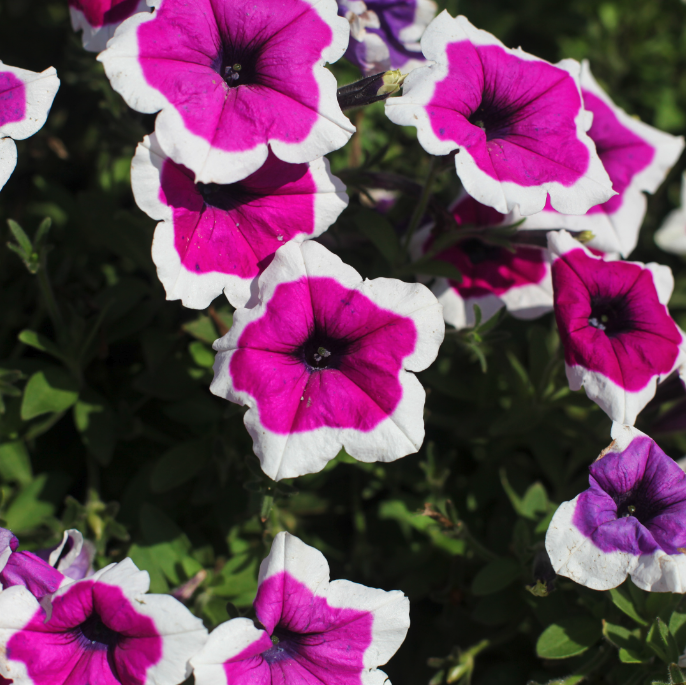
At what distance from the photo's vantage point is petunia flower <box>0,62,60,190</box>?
1.71 meters

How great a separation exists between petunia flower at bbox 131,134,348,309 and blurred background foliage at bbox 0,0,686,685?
14.6 inches

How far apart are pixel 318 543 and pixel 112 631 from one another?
0.91 meters

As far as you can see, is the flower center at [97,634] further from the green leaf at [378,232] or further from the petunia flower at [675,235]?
the petunia flower at [675,235]

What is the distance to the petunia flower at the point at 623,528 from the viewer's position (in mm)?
1679

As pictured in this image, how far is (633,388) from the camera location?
183 cm

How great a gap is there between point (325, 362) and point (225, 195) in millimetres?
547

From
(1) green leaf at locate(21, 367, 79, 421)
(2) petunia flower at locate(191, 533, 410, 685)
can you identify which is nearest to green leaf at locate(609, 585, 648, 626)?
(2) petunia flower at locate(191, 533, 410, 685)

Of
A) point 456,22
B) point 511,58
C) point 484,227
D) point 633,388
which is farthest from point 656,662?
point 456,22

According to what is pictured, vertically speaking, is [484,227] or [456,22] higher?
[456,22]

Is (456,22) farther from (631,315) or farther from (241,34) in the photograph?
(631,315)

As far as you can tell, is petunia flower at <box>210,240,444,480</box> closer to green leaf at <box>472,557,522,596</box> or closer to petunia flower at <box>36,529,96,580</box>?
petunia flower at <box>36,529,96,580</box>

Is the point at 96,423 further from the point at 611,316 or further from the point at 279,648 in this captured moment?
the point at 611,316

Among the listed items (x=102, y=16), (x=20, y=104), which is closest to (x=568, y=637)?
(x=20, y=104)

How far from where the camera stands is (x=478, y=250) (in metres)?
2.35
